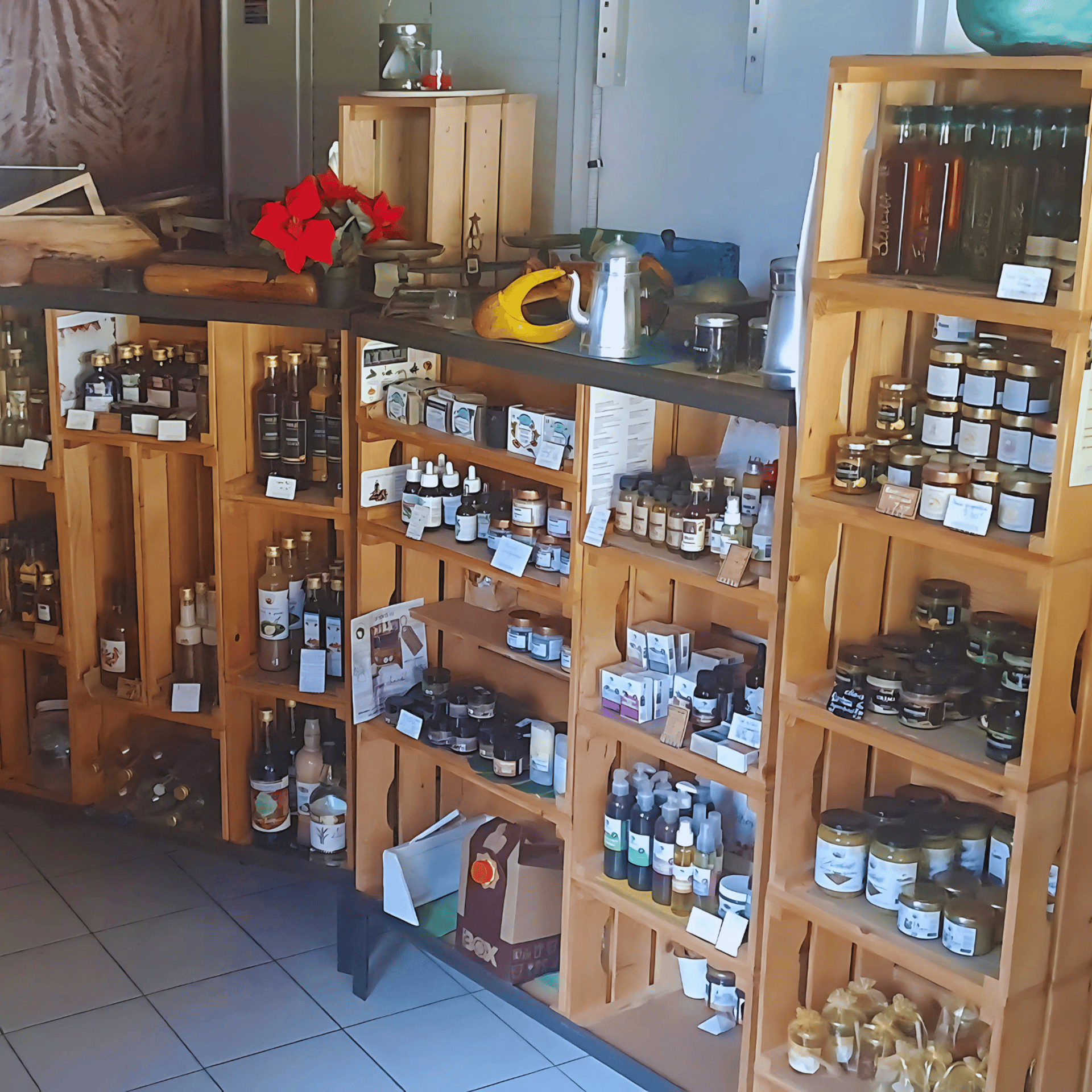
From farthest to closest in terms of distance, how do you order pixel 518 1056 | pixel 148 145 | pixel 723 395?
pixel 148 145 < pixel 518 1056 < pixel 723 395

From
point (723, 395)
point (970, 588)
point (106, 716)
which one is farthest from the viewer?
point (106, 716)

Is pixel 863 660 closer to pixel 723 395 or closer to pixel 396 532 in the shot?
pixel 723 395

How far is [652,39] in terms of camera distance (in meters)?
2.64

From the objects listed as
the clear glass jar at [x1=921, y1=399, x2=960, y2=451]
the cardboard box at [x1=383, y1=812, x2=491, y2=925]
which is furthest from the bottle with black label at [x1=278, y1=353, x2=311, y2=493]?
the clear glass jar at [x1=921, y1=399, x2=960, y2=451]

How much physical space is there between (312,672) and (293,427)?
0.53 meters

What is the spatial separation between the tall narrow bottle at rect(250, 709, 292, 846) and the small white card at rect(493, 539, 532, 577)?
0.83 metres

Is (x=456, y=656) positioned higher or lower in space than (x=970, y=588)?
lower

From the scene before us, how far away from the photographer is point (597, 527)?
94.6 inches

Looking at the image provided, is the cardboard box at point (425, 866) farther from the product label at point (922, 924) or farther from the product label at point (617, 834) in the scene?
the product label at point (922, 924)

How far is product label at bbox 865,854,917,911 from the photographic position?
209 cm

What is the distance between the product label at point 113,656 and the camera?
10.7 feet

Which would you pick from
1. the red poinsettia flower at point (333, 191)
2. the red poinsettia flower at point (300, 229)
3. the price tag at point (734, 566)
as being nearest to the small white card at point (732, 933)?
the price tag at point (734, 566)

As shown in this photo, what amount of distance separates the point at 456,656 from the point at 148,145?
5.40ft

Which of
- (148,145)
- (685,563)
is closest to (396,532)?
(685,563)
